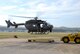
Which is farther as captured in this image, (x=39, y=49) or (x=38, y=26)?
(x=38, y=26)

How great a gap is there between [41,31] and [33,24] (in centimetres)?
220

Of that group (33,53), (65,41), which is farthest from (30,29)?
(33,53)

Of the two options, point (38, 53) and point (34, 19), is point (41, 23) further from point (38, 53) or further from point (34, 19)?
point (38, 53)

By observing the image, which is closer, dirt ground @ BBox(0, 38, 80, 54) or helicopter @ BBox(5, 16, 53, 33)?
dirt ground @ BBox(0, 38, 80, 54)

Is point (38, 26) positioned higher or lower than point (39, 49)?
higher

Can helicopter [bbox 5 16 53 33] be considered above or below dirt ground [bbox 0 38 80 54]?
above

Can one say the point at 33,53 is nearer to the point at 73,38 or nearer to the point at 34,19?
the point at 73,38

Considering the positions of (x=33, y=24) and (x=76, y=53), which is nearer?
(x=76, y=53)

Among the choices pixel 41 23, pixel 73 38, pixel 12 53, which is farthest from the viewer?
pixel 41 23

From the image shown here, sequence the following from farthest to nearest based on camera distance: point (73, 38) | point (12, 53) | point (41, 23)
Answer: point (41, 23), point (73, 38), point (12, 53)

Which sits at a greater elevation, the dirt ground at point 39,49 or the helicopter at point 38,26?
the helicopter at point 38,26

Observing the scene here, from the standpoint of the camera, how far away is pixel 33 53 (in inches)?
1006

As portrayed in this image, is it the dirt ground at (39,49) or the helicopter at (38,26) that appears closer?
the dirt ground at (39,49)

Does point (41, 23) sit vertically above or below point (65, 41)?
above
